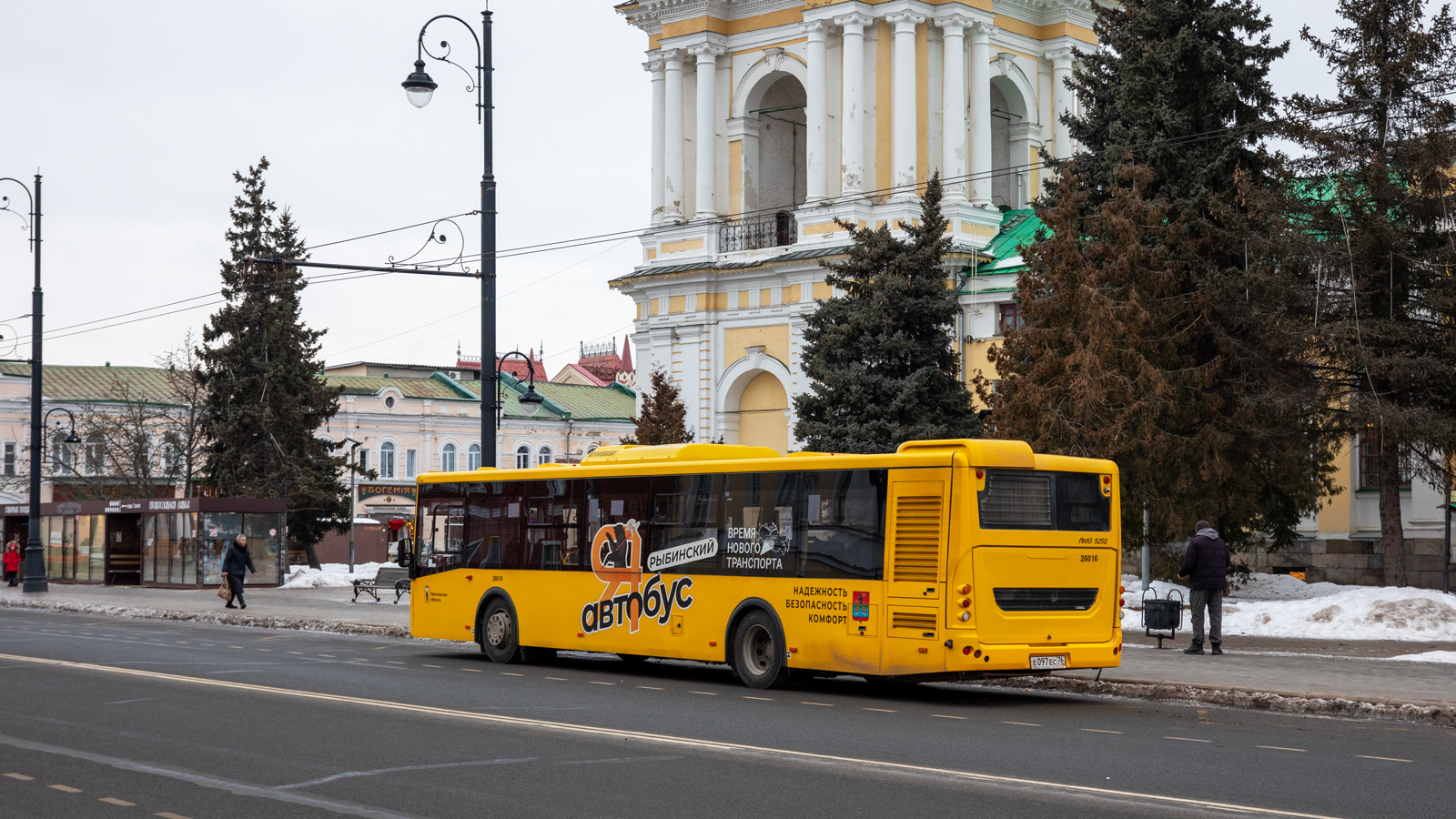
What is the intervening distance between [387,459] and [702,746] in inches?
3083

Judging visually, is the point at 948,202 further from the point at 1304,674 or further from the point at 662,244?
the point at 1304,674

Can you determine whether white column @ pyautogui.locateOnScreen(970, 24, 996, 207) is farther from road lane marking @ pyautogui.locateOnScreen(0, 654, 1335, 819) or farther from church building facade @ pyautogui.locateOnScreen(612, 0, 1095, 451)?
road lane marking @ pyautogui.locateOnScreen(0, 654, 1335, 819)

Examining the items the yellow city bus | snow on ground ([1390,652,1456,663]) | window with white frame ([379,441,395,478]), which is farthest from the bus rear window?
window with white frame ([379,441,395,478])

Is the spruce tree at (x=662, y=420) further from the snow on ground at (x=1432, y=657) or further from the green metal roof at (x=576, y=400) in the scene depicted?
the green metal roof at (x=576, y=400)

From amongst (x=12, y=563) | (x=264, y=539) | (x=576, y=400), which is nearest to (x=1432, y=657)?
(x=264, y=539)

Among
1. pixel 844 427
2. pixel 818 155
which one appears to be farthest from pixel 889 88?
pixel 844 427

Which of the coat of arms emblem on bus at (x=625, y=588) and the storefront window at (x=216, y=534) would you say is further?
the storefront window at (x=216, y=534)

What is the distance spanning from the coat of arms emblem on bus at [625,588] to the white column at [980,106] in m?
30.5

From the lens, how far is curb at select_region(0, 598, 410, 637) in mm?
28734

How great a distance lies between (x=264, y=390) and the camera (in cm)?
5453

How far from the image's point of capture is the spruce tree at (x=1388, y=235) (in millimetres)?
28156

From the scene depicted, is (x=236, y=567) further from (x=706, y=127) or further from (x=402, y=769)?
(x=402, y=769)

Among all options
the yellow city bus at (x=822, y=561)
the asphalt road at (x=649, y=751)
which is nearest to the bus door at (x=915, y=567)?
the yellow city bus at (x=822, y=561)

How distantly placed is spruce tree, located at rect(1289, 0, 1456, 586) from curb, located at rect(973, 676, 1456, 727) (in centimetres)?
1191
